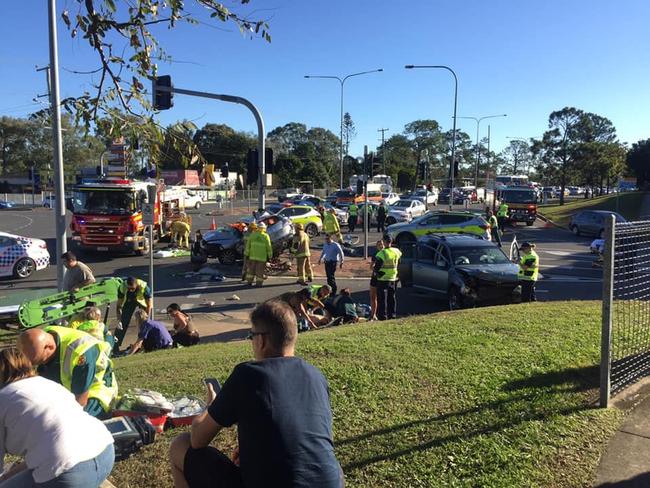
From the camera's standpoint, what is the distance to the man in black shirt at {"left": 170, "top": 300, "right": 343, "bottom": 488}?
2.46 meters

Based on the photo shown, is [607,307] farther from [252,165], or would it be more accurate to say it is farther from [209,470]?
[252,165]

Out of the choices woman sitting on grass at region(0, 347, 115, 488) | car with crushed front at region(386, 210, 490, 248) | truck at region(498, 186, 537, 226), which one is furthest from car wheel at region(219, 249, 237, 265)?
truck at region(498, 186, 537, 226)

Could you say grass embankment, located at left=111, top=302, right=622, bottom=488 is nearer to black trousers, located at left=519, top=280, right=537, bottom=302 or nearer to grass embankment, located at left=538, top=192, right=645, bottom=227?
black trousers, located at left=519, top=280, right=537, bottom=302

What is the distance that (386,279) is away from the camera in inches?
438

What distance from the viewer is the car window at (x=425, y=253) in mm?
12980

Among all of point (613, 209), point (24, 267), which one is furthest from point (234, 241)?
point (613, 209)

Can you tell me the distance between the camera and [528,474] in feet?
12.3

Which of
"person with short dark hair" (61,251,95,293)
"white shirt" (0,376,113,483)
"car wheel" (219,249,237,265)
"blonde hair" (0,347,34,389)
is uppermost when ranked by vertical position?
"blonde hair" (0,347,34,389)

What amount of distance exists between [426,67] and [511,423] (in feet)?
106

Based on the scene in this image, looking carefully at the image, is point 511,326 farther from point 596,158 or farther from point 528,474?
point 596,158

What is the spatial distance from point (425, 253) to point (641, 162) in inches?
2703

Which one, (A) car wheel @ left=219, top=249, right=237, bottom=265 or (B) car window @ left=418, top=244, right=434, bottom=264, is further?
(A) car wheel @ left=219, top=249, right=237, bottom=265

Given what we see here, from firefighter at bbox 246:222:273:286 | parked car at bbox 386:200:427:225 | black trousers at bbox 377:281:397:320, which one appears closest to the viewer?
black trousers at bbox 377:281:397:320

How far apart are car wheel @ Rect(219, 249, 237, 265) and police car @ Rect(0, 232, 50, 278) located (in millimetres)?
5624
